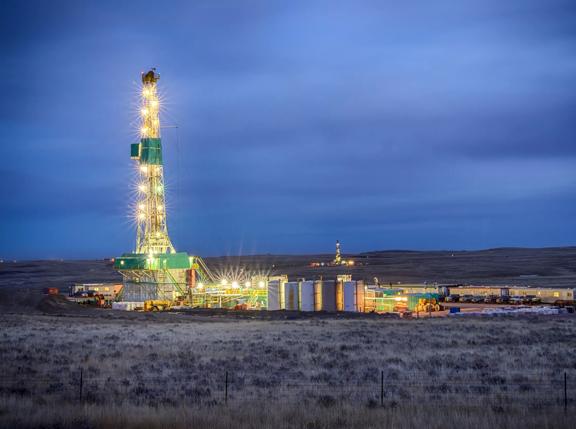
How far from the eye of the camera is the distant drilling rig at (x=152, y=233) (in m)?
51.0

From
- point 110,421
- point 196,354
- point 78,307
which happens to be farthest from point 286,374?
point 78,307

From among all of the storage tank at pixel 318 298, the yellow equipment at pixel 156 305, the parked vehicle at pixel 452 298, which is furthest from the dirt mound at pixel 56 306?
the parked vehicle at pixel 452 298

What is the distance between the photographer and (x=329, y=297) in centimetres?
4553

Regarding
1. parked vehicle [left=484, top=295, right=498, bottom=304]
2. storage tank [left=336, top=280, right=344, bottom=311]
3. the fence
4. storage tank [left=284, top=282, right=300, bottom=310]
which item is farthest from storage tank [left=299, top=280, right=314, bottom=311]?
the fence

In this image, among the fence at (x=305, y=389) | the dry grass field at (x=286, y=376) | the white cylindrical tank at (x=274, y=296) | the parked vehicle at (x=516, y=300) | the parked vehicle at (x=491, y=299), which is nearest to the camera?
the dry grass field at (x=286, y=376)

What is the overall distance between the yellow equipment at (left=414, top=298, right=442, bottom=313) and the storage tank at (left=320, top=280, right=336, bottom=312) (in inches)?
228

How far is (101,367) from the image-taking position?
18172mm

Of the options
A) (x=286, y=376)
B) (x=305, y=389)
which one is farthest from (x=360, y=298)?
(x=305, y=389)

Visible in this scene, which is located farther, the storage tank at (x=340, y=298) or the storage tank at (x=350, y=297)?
the storage tank at (x=350, y=297)

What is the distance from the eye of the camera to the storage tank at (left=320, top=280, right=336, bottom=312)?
1788 inches

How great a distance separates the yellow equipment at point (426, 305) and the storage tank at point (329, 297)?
578cm

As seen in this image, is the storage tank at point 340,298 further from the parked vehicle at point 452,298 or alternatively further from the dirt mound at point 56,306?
the dirt mound at point 56,306

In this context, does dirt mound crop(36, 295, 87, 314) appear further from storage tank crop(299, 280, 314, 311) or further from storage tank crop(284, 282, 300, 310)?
storage tank crop(299, 280, 314, 311)

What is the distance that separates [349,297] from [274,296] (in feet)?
17.1
